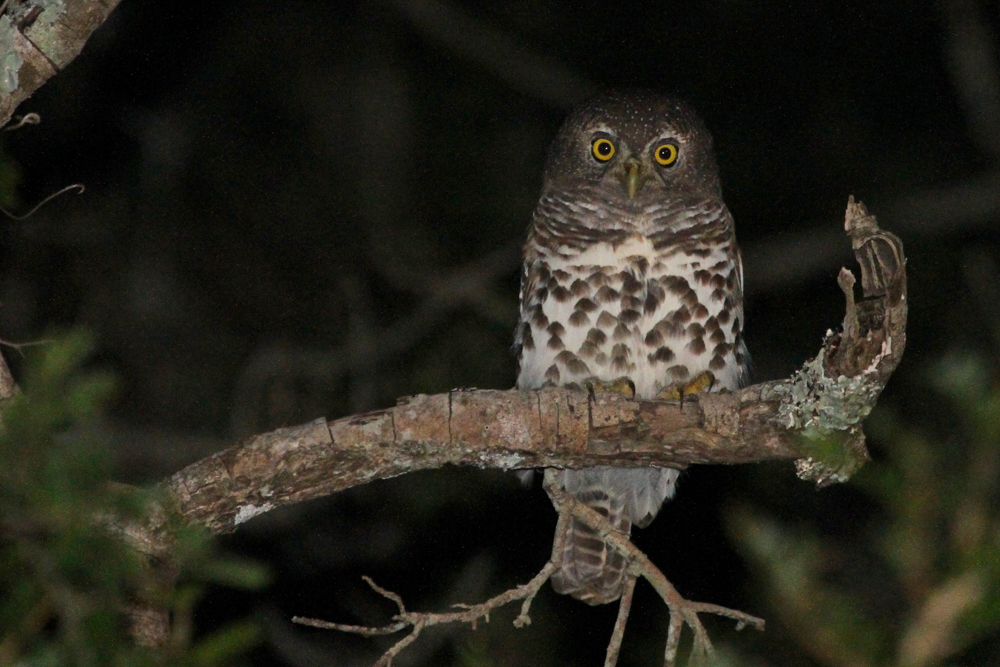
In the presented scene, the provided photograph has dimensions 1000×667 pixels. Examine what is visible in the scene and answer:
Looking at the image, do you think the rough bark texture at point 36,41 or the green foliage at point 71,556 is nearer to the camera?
the green foliage at point 71,556

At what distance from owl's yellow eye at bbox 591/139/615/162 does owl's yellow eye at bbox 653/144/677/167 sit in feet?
0.55

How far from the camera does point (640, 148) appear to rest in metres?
4.64

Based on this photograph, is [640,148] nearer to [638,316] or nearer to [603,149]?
[603,149]

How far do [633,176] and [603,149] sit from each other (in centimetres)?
25

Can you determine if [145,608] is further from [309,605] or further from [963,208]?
[963,208]

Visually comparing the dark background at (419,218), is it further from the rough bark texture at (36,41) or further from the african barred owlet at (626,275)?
the rough bark texture at (36,41)

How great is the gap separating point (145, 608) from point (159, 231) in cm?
431

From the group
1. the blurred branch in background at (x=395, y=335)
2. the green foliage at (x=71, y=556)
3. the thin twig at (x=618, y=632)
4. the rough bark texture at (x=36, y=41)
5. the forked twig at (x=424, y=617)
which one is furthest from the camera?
the blurred branch in background at (x=395, y=335)

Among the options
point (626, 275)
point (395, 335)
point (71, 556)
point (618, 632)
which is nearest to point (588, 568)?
point (626, 275)

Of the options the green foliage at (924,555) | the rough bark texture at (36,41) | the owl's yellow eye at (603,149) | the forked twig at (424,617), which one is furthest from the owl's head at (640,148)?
the green foliage at (924,555)

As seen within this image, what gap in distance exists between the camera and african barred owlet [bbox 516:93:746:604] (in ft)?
13.9

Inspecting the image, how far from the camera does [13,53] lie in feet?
10.4

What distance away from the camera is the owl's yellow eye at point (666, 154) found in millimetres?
4652

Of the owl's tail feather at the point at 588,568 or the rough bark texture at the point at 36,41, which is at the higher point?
the rough bark texture at the point at 36,41
